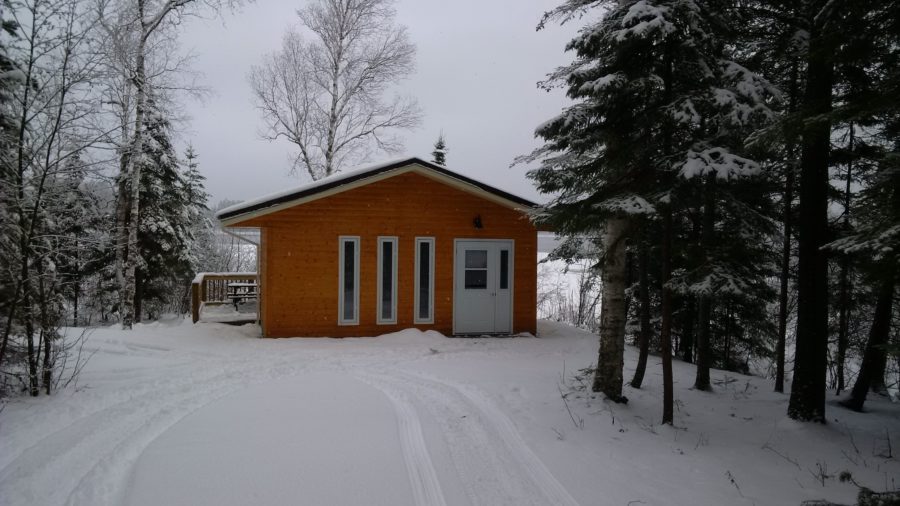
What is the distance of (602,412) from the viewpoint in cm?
534

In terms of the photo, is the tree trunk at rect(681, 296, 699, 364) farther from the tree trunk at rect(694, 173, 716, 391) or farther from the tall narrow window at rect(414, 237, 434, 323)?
the tall narrow window at rect(414, 237, 434, 323)

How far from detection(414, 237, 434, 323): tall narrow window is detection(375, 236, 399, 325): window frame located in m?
0.50

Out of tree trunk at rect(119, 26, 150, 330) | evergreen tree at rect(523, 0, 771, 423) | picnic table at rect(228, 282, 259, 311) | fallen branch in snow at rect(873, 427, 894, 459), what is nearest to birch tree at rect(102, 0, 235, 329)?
tree trunk at rect(119, 26, 150, 330)

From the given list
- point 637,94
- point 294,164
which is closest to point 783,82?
point 637,94

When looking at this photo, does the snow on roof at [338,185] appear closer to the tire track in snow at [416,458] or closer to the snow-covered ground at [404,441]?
the snow-covered ground at [404,441]

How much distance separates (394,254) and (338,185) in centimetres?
201

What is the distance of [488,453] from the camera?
161 inches

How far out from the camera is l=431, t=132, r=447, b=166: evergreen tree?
26391 millimetres

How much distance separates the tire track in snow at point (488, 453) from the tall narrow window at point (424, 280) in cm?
444

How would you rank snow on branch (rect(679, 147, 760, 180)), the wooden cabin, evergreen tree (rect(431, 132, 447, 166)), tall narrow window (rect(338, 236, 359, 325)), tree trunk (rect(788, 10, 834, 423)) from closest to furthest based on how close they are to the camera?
snow on branch (rect(679, 147, 760, 180))
tree trunk (rect(788, 10, 834, 423))
the wooden cabin
tall narrow window (rect(338, 236, 359, 325))
evergreen tree (rect(431, 132, 447, 166))

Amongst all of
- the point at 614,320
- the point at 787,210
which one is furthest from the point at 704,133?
the point at 787,210

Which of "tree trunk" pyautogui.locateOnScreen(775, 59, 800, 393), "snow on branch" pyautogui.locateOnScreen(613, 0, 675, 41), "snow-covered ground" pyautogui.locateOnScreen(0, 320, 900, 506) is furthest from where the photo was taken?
"tree trunk" pyautogui.locateOnScreen(775, 59, 800, 393)

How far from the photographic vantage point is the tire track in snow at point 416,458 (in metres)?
3.33

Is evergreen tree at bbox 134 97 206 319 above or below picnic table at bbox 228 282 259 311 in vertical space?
above
